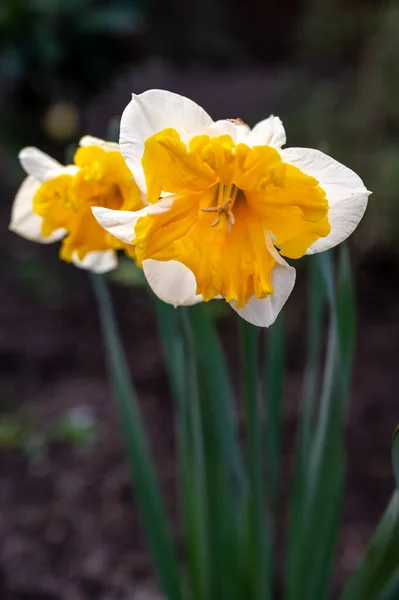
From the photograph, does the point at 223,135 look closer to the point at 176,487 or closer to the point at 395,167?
the point at 176,487

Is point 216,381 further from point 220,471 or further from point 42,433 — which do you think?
point 42,433

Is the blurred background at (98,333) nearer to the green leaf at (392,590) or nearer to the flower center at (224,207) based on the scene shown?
the flower center at (224,207)

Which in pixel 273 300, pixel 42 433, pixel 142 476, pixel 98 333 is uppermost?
pixel 273 300

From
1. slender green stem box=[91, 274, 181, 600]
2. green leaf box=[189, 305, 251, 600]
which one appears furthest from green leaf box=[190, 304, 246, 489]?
slender green stem box=[91, 274, 181, 600]

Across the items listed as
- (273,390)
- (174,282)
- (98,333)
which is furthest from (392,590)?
(98,333)

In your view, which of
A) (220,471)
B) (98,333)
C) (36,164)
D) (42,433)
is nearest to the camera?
(36,164)

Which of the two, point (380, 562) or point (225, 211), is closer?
point (225, 211)

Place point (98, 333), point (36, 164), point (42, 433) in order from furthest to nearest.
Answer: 1. point (98, 333)
2. point (42, 433)
3. point (36, 164)

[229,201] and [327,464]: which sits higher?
[229,201]
